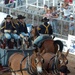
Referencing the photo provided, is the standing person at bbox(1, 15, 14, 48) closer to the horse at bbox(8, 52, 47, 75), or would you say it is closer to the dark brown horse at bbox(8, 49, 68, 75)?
the dark brown horse at bbox(8, 49, 68, 75)

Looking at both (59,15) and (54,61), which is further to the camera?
(59,15)

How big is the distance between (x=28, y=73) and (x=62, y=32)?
24.5 feet

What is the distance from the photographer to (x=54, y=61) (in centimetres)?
1026

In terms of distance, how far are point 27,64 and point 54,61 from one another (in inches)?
35.5

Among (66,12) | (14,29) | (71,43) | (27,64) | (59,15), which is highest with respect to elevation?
(66,12)

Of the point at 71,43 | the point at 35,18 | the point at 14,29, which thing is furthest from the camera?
the point at 35,18

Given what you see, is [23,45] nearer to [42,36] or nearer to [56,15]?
[42,36]

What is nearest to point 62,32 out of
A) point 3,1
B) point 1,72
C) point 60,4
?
point 60,4

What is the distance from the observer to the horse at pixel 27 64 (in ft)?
31.6

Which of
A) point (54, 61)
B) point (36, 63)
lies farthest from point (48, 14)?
point (36, 63)

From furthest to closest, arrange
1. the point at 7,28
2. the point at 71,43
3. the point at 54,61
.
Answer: the point at 71,43, the point at 7,28, the point at 54,61

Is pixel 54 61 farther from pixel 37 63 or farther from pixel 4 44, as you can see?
pixel 4 44

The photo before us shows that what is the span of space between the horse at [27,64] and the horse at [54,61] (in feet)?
1.43

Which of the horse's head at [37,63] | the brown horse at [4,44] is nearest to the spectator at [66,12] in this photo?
the brown horse at [4,44]
